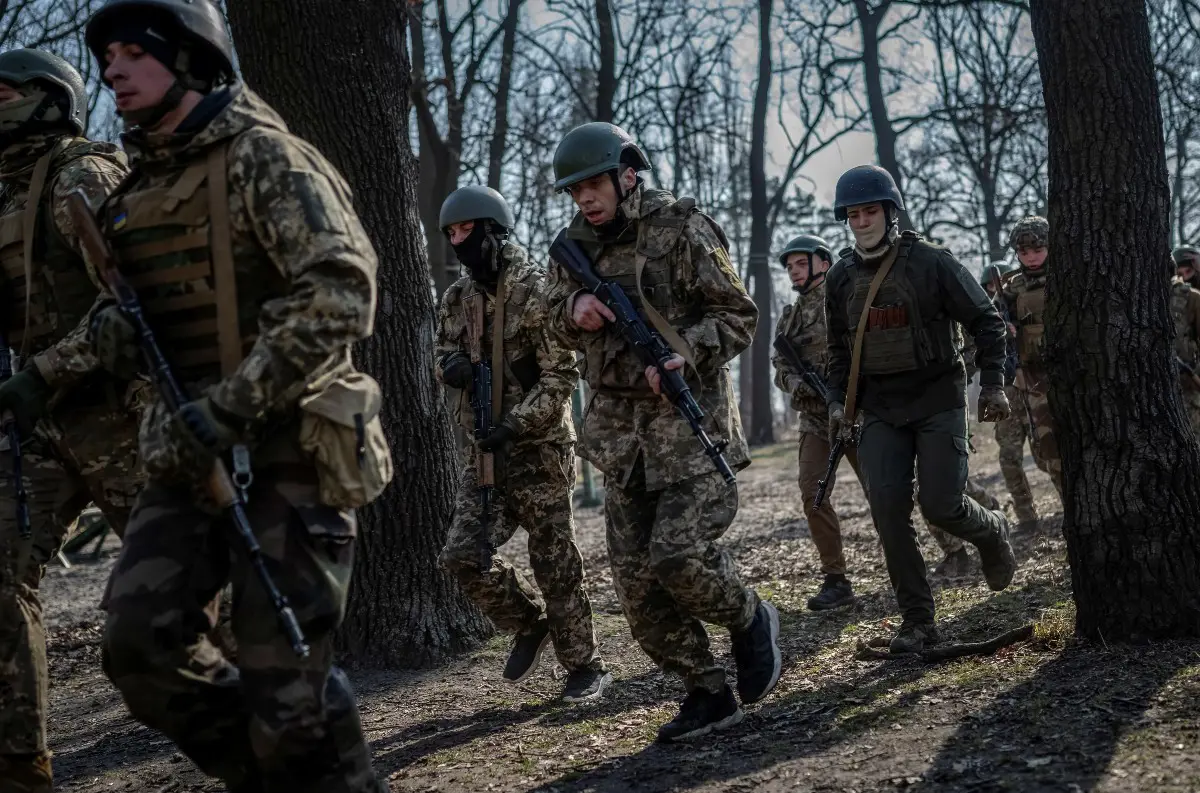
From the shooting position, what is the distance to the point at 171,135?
11.4 ft

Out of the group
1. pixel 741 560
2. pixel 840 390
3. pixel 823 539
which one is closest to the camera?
pixel 840 390

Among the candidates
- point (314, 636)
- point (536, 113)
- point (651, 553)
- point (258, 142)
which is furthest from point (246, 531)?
point (536, 113)

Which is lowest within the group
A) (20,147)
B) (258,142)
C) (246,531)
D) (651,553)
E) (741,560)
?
(741,560)

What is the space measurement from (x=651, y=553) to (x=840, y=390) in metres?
2.11

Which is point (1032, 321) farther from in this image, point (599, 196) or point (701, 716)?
point (701, 716)

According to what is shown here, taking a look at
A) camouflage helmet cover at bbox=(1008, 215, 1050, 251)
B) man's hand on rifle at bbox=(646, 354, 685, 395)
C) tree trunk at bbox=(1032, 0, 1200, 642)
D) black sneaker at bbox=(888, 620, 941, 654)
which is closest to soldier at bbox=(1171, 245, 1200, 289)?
camouflage helmet cover at bbox=(1008, 215, 1050, 251)

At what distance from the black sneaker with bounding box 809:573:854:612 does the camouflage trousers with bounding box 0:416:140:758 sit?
4671 mm

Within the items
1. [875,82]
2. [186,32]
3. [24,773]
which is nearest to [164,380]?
[186,32]

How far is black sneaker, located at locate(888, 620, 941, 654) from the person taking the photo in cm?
616

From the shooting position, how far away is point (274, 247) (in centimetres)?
333

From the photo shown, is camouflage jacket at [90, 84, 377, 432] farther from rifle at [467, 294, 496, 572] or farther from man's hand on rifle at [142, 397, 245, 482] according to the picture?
rifle at [467, 294, 496, 572]

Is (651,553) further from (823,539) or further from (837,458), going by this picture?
(823,539)

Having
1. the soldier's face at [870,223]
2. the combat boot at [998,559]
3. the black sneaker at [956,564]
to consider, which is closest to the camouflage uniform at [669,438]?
the soldier's face at [870,223]

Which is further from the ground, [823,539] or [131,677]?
[131,677]
